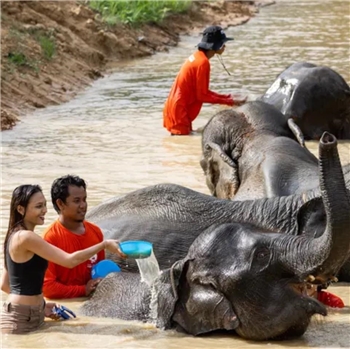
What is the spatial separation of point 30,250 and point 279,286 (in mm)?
1320

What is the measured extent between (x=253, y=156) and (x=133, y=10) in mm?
13831

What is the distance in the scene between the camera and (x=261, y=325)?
5941mm

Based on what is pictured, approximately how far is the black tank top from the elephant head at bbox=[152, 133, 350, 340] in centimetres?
64

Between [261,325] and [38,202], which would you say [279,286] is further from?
[38,202]

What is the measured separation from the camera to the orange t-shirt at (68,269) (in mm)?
6824

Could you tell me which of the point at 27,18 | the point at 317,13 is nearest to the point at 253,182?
the point at 27,18

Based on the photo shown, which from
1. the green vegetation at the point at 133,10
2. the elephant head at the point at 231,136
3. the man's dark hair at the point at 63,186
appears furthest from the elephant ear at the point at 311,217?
the green vegetation at the point at 133,10

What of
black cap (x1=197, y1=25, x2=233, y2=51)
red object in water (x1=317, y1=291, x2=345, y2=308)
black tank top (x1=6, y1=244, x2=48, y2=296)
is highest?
black cap (x1=197, y1=25, x2=233, y2=51)

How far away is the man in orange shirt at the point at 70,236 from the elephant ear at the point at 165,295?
2.13 feet

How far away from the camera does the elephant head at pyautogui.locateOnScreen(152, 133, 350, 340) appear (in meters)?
5.77

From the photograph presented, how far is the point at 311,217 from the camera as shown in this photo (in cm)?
662

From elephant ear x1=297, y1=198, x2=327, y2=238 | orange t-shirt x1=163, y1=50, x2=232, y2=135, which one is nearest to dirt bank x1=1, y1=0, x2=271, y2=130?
orange t-shirt x1=163, y1=50, x2=232, y2=135

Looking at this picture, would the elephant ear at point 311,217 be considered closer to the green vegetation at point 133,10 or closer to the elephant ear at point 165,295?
the elephant ear at point 165,295

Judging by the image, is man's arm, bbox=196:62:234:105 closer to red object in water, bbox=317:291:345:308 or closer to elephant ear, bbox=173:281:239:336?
red object in water, bbox=317:291:345:308
